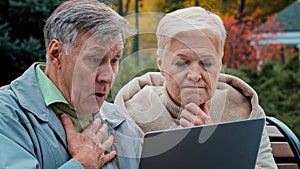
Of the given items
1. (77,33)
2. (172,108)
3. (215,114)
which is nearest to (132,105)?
(172,108)

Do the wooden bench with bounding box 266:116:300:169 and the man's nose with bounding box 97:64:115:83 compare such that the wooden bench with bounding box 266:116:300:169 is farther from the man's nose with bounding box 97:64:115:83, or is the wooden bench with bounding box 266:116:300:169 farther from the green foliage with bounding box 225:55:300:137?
the green foliage with bounding box 225:55:300:137

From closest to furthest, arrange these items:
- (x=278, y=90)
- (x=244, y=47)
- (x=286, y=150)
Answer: (x=286, y=150) < (x=278, y=90) < (x=244, y=47)

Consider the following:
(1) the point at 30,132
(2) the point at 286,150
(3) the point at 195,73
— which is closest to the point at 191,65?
(3) the point at 195,73

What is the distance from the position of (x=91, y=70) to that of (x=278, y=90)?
505cm

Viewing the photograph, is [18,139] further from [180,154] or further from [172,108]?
[172,108]

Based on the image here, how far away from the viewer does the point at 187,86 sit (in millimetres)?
2248

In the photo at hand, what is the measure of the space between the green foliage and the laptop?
151 inches

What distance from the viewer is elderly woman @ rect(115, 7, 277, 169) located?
2219mm

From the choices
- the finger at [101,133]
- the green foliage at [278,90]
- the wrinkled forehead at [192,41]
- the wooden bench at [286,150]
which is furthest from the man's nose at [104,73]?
the green foliage at [278,90]

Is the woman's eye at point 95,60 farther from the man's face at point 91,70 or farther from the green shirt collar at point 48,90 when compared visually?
the green shirt collar at point 48,90

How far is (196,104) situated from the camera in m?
2.27

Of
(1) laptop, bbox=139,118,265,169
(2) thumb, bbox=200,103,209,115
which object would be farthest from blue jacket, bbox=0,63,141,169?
(2) thumb, bbox=200,103,209,115

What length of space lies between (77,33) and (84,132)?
0.37m

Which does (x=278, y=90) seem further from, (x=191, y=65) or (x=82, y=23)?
(x=82, y=23)
